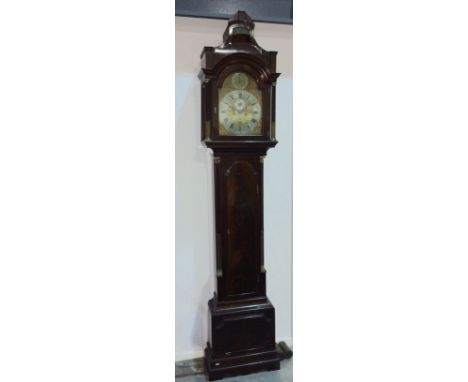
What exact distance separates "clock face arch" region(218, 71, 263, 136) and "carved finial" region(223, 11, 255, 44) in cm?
15

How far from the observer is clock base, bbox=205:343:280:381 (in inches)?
63.6

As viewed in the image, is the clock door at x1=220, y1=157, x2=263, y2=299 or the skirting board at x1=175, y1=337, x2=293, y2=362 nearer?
the clock door at x1=220, y1=157, x2=263, y2=299

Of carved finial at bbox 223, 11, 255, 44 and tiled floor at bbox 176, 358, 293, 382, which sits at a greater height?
carved finial at bbox 223, 11, 255, 44

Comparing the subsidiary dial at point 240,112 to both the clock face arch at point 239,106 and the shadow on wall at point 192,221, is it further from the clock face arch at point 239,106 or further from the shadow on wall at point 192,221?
the shadow on wall at point 192,221

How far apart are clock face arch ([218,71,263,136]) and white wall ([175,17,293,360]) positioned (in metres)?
0.21

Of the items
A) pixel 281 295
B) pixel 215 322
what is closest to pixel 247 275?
pixel 215 322

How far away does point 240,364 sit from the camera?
1626 millimetres

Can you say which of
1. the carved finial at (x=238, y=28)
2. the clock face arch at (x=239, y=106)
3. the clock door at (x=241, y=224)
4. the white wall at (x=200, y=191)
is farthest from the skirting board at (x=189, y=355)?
the carved finial at (x=238, y=28)

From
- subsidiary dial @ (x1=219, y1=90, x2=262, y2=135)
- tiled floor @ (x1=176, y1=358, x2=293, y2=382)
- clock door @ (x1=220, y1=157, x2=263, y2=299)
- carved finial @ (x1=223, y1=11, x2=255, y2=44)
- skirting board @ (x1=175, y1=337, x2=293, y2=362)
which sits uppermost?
carved finial @ (x1=223, y1=11, x2=255, y2=44)

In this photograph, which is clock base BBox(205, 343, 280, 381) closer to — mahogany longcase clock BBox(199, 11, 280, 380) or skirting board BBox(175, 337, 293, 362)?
mahogany longcase clock BBox(199, 11, 280, 380)

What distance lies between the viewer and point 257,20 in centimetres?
173

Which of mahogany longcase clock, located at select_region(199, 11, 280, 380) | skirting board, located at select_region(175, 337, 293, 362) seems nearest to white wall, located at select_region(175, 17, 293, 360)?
skirting board, located at select_region(175, 337, 293, 362)

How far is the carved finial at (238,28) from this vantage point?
152cm

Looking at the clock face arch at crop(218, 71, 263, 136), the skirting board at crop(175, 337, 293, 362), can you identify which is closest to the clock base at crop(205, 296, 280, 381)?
the skirting board at crop(175, 337, 293, 362)
